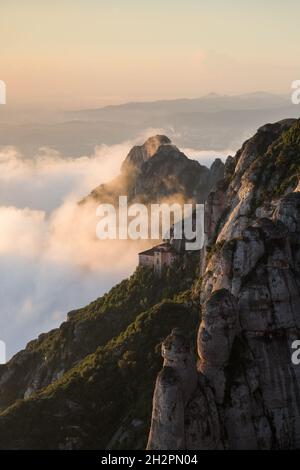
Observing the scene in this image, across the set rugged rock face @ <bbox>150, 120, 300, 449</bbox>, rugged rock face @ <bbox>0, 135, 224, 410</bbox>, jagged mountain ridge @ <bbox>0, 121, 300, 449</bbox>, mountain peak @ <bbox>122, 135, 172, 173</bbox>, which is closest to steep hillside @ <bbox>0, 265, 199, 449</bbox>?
jagged mountain ridge @ <bbox>0, 121, 300, 449</bbox>

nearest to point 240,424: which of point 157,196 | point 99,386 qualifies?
point 99,386

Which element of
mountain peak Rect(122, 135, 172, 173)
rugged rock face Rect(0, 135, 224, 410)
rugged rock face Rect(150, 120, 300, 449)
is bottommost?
rugged rock face Rect(150, 120, 300, 449)

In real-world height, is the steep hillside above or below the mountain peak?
below

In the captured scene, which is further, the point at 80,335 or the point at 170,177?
the point at 170,177

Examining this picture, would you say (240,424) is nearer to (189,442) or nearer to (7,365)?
(189,442)

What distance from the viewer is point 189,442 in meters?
51.1

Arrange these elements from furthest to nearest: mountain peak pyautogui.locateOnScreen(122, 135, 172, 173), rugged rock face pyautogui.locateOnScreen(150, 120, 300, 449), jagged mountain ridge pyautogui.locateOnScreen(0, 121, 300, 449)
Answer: mountain peak pyautogui.locateOnScreen(122, 135, 172, 173), rugged rock face pyautogui.locateOnScreen(150, 120, 300, 449), jagged mountain ridge pyautogui.locateOnScreen(0, 121, 300, 449)

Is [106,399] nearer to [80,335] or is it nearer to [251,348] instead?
[80,335]

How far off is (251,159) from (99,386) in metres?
28.6

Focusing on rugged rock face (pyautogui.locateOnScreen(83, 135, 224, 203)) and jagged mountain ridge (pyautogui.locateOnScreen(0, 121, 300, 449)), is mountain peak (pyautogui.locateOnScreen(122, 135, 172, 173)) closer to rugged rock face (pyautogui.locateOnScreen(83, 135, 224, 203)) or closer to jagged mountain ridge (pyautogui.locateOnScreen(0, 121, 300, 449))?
rugged rock face (pyautogui.locateOnScreen(83, 135, 224, 203))

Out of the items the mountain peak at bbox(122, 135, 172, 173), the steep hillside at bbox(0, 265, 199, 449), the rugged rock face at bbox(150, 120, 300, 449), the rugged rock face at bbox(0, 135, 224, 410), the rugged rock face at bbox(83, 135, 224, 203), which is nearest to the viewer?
the rugged rock face at bbox(150, 120, 300, 449)

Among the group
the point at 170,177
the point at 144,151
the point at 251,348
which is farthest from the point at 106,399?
the point at 144,151

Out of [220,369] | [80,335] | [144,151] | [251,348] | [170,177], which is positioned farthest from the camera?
[144,151]

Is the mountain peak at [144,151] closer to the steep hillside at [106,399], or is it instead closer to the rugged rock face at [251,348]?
the steep hillside at [106,399]
